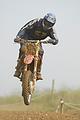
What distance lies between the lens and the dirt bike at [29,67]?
11.2 m

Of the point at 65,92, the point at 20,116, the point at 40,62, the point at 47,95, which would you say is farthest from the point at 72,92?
the point at 40,62

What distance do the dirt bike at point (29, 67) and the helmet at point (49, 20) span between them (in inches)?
17.6

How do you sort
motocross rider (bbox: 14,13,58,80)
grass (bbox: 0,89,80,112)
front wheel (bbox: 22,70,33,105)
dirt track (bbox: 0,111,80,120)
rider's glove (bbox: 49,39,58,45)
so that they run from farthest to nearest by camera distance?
grass (bbox: 0,89,80,112), dirt track (bbox: 0,111,80,120), rider's glove (bbox: 49,39,58,45), motocross rider (bbox: 14,13,58,80), front wheel (bbox: 22,70,33,105)

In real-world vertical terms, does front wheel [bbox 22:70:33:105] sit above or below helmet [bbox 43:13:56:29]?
A: below

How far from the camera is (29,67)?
1159 cm

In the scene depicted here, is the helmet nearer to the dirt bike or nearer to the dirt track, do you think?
the dirt bike

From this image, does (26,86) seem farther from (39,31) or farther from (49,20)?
(49,20)

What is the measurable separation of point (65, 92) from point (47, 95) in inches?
114

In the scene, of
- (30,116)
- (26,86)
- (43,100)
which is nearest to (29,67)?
(26,86)

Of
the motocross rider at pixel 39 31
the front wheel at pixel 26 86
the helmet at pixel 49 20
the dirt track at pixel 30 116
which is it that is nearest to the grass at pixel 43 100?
the dirt track at pixel 30 116

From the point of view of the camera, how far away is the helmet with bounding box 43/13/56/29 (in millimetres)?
11180

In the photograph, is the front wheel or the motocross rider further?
the motocross rider

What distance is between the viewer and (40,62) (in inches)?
463

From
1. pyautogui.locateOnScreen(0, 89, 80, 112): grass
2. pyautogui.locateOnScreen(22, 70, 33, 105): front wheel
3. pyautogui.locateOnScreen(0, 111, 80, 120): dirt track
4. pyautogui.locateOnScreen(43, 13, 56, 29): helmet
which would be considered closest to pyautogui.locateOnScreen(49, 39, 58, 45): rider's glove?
pyautogui.locateOnScreen(43, 13, 56, 29): helmet
